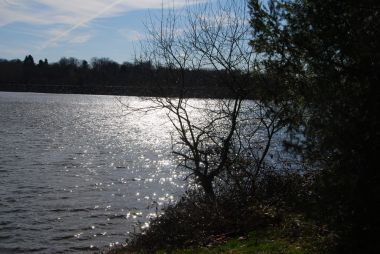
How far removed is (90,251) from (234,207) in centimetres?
535

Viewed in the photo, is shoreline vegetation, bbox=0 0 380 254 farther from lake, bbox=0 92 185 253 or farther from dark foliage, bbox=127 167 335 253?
lake, bbox=0 92 185 253

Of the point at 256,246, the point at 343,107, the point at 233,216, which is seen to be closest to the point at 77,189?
the point at 233,216

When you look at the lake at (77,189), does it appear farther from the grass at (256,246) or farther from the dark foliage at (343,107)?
the dark foliage at (343,107)

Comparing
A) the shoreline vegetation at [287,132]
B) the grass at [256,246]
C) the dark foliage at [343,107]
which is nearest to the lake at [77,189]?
the shoreline vegetation at [287,132]

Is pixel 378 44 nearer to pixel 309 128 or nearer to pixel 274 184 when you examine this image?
pixel 309 128

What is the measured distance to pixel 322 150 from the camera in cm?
637

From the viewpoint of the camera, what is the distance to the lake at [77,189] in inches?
631

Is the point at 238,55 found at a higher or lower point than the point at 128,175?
higher

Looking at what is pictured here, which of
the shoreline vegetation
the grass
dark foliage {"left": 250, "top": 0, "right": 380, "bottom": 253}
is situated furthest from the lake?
dark foliage {"left": 250, "top": 0, "right": 380, "bottom": 253}

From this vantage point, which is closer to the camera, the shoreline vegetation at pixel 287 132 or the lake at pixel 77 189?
the shoreline vegetation at pixel 287 132

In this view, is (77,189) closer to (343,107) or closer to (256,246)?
(256,246)

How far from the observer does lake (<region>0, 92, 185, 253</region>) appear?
16016 mm

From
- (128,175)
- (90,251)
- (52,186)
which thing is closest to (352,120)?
(90,251)

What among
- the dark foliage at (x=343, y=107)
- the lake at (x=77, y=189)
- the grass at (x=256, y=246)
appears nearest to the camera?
the dark foliage at (x=343, y=107)
